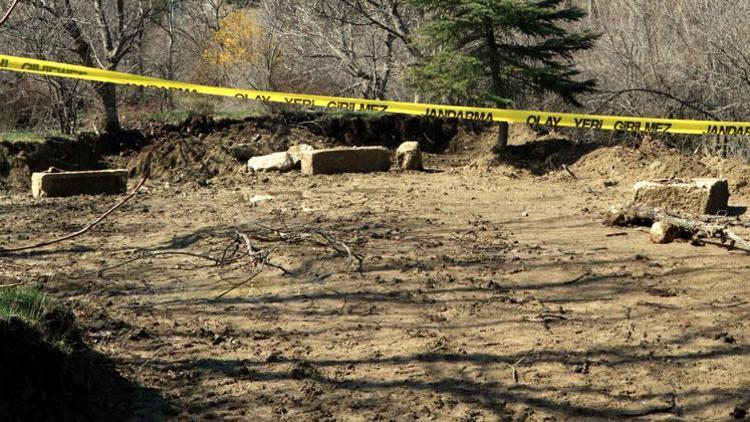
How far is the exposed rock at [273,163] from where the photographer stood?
533 inches

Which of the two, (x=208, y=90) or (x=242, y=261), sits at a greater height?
(x=208, y=90)

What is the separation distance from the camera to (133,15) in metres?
17.8

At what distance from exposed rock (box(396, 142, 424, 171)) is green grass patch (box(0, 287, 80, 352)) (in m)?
9.20

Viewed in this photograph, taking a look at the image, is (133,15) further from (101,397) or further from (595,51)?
(101,397)

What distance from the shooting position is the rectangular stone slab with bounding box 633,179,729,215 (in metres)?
9.22

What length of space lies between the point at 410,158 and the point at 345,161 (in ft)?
3.60

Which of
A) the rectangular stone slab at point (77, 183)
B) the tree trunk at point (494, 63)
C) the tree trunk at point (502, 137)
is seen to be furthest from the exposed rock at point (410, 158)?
the rectangular stone slab at point (77, 183)

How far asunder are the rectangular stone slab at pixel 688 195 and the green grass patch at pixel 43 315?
6.30 metres

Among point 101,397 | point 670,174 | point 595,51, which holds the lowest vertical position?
point 101,397

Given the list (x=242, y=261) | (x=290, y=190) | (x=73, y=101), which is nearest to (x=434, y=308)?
(x=242, y=261)

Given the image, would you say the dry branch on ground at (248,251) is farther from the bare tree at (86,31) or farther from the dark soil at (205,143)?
the bare tree at (86,31)

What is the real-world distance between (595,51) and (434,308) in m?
14.1

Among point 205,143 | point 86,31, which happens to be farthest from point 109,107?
point 86,31

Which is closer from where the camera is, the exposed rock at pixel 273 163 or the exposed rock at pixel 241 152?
the exposed rock at pixel 273 163
